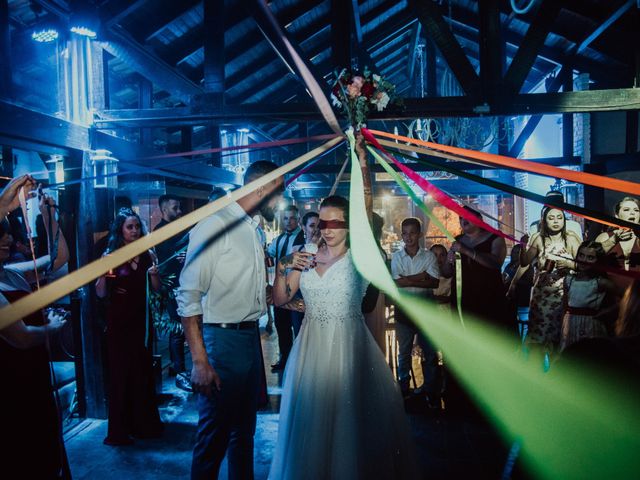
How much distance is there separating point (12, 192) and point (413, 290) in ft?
12.2

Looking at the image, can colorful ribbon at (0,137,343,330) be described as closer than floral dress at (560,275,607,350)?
Yes

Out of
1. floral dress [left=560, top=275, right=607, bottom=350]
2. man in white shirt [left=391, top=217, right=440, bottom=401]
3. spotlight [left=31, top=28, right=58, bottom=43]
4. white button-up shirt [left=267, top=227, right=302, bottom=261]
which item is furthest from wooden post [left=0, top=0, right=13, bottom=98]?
floral dress [left=560, top=275, right=607, bottom=350]

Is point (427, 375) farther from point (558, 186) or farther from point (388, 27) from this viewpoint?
point (388, 27)

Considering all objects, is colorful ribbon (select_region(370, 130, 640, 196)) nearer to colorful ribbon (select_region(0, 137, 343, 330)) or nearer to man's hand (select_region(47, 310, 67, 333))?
colorful ribbon (select_region(0, 137, 343, 330))

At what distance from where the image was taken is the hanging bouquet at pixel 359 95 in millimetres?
2908

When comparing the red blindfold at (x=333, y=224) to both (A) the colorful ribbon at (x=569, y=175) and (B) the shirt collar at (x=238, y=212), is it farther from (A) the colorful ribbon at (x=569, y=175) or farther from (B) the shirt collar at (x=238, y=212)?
(A) the colorful ribbon at (x=569, y=175)

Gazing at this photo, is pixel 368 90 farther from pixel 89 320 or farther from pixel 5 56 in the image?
pixel 89 320

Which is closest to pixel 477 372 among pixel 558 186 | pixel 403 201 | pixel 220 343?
pixel 220 343

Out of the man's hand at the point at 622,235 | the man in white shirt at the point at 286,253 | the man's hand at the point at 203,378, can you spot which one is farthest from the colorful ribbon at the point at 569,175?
the man in white shirt at the point at 286,253

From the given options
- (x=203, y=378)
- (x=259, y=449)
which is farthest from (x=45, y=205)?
(x=259, y=449)

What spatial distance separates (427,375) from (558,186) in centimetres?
665

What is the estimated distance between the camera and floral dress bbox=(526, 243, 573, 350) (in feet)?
14.3

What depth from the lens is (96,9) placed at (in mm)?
3826

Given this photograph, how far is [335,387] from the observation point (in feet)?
8.16
